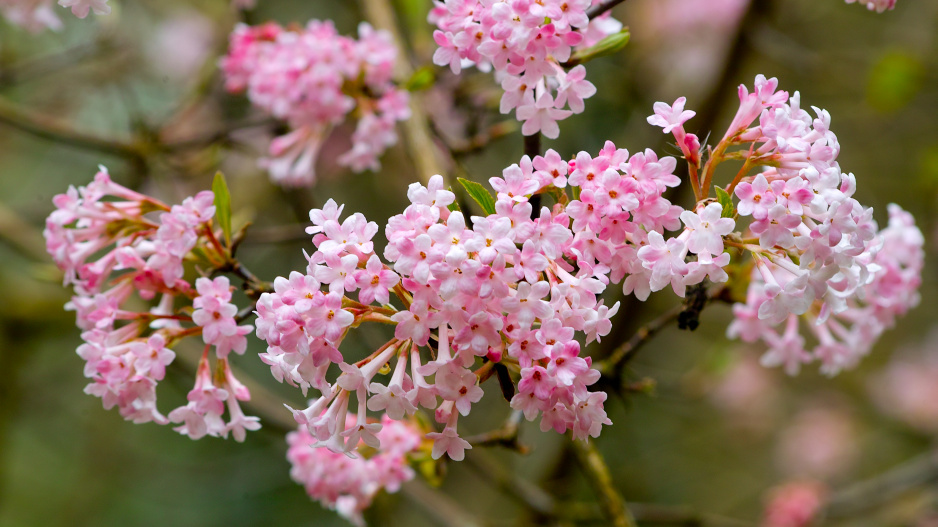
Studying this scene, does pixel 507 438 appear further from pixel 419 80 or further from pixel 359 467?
pixel 419 80

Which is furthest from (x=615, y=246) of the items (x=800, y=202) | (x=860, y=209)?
(x=860, y=209)

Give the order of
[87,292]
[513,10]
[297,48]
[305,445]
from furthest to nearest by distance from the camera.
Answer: [297,48] → [305,445] → [87,292] → [513,10]

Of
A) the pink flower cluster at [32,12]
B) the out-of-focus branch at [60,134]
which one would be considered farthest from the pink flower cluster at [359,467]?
the out-of-focus branch at [60,134]

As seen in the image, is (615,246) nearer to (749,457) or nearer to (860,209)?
(860,209)

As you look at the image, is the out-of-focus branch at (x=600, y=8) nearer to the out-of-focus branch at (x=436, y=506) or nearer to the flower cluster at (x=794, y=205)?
the flower cluster at (x=794, y=205)

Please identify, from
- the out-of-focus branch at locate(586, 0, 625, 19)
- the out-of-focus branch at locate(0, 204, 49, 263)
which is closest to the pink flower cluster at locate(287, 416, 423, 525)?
the out-of-focus branch at locate(586, 0, 625, 19)

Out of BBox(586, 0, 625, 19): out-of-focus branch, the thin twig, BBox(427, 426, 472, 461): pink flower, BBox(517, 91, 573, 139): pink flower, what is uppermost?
BBox(586, 0, 625, 19): out-of-focus branch

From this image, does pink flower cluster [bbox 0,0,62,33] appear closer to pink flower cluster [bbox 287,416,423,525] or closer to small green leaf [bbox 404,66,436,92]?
small green leaf [bbox 404,66,436,92]
